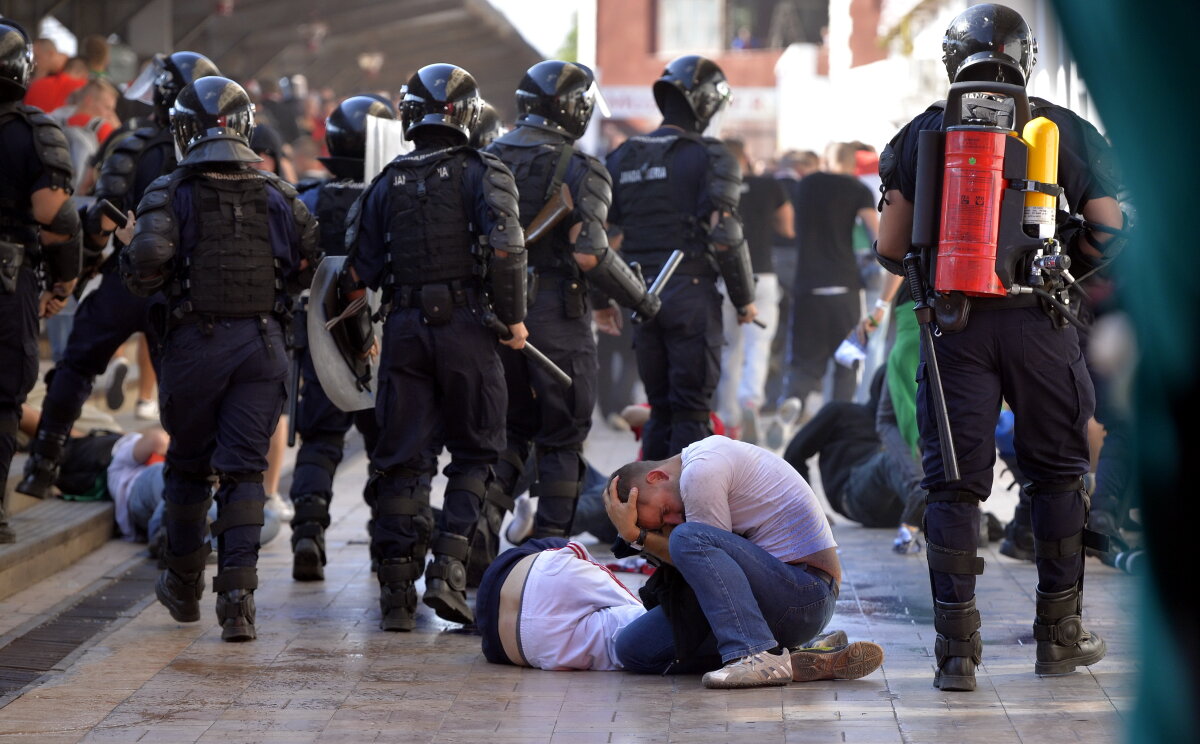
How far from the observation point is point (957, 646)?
16.8 feet

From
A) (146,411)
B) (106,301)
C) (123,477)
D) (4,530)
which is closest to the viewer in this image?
(4,530)

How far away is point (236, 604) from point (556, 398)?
1679mm

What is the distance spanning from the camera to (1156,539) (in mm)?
1966

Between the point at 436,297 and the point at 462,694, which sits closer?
the point at 462,694

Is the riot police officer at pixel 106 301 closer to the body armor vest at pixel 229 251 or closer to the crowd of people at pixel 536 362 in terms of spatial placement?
the crowd of people at pixel 536 362

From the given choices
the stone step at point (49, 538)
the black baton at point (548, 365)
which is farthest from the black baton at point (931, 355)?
the stone step at point (49, 538)

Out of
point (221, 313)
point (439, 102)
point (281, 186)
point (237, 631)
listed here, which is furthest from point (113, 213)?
point (237, 631)

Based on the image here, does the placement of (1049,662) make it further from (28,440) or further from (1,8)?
(1,8)

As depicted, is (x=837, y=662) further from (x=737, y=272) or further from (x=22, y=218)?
(x=22, y=218)

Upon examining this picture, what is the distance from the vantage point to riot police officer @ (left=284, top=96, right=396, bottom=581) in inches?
285

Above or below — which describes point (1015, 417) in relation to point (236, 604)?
above

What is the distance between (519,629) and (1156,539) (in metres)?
3.74

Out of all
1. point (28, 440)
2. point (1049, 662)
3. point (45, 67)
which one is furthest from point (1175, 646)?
point (45, 67)

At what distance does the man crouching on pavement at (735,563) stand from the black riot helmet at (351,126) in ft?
8.42
